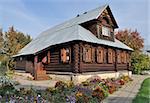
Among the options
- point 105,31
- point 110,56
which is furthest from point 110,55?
point 105,31

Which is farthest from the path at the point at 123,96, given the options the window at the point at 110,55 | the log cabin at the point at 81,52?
the window at the point at 110,55

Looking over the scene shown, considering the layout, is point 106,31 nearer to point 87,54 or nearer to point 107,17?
point 107,17

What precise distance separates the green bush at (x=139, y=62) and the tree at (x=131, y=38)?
1821 mm

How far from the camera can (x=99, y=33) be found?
23.3 m

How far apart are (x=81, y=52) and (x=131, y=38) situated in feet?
72.4

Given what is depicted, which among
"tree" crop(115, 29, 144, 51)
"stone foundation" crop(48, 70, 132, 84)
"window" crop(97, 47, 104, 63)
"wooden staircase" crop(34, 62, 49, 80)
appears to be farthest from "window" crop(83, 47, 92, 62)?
"tree" crop(115, 29, 144, 51)

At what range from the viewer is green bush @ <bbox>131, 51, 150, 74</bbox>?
36062mm

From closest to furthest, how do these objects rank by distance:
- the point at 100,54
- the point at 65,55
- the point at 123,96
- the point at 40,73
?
the point at 123,96 < the point at 65,55 < the point at 40,73 < the point at 100,54

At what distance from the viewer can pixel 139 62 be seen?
36.4 m

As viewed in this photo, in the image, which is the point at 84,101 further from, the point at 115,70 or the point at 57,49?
the point at 115,70

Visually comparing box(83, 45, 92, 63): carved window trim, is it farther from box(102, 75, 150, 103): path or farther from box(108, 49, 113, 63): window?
box(102, 75, 150, 103): path

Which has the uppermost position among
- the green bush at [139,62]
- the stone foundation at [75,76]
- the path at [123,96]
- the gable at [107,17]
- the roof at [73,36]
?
the gable at [107,17]

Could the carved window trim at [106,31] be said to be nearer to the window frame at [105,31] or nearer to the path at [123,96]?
the window frame at [105,31]

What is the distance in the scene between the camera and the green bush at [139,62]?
1420 inches
